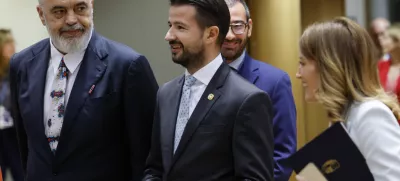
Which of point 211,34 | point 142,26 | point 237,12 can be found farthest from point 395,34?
point 211,34

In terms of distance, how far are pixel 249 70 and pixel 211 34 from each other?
26.0 inches

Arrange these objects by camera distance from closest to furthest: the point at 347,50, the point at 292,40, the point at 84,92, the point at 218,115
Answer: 1. the point at 347,50
2. the point at 218,115
3. the point at 84,92
4. the point at 292,40

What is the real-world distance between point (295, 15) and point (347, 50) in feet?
12.1

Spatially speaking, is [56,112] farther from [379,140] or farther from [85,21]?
[379,140]

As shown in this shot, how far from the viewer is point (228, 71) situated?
2475 millimetres

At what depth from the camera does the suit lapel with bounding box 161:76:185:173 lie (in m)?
2.42

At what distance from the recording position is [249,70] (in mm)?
3105

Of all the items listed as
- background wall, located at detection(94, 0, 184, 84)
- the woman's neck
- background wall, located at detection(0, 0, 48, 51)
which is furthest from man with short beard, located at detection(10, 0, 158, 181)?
the woman's neck

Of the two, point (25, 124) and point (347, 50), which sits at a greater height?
point (347, 50)

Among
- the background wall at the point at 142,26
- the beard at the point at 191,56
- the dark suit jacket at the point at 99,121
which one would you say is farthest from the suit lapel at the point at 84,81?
the background wall at the point at 142,26

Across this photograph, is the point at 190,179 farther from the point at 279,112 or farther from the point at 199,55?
the point at 279,112

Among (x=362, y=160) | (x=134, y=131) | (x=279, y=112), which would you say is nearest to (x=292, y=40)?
(x=279, y=112)

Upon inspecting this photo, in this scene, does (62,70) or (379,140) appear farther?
(62,70)

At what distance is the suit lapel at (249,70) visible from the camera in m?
3.08
